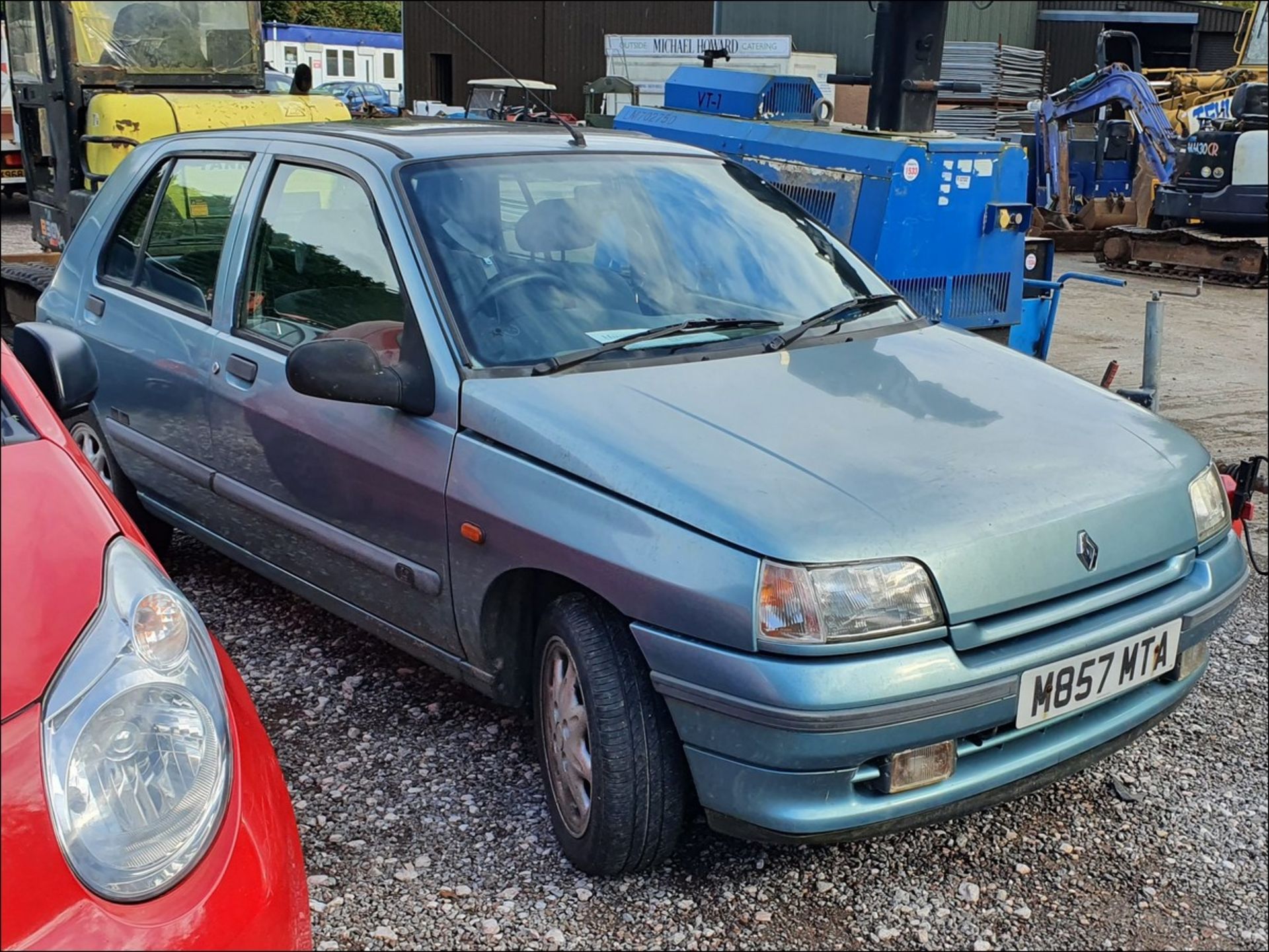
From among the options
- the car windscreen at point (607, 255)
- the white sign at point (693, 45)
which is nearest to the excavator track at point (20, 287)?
the car windscreen at point (607, 255)

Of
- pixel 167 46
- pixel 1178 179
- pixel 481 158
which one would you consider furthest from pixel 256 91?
pixel 1178 179

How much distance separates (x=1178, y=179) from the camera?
625 inches

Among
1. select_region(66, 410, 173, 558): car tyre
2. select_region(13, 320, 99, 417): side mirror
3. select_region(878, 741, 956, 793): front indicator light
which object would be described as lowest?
select_region(66, 410, 173, 558): car tyre

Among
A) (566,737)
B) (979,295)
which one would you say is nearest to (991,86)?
(979,295)

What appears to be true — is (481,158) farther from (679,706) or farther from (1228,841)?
(1228,841)

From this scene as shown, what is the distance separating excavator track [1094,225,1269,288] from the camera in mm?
14234

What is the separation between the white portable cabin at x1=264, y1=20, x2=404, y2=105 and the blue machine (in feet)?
132

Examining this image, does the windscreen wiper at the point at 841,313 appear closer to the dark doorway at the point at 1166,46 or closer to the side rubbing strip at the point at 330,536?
the side rubbing strip at the point at 330,536

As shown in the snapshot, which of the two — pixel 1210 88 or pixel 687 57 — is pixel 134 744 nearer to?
pixel 1210 88

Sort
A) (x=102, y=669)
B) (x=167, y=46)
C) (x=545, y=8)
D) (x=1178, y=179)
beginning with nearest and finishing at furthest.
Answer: (x=102, y=669), (x=167, y=46), (x=1178, y=179), (x=545, y=8)

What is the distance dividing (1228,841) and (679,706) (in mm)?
1614

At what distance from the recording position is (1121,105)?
16.2 m

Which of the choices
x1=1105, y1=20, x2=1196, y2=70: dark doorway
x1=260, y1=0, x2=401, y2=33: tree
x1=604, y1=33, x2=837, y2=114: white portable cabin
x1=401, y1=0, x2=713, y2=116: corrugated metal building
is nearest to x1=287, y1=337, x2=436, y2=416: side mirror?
x1=604, y1=33, x2=837, y2=114: white portable cabin

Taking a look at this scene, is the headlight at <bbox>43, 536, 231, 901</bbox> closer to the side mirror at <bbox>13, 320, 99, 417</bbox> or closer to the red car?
the red car
